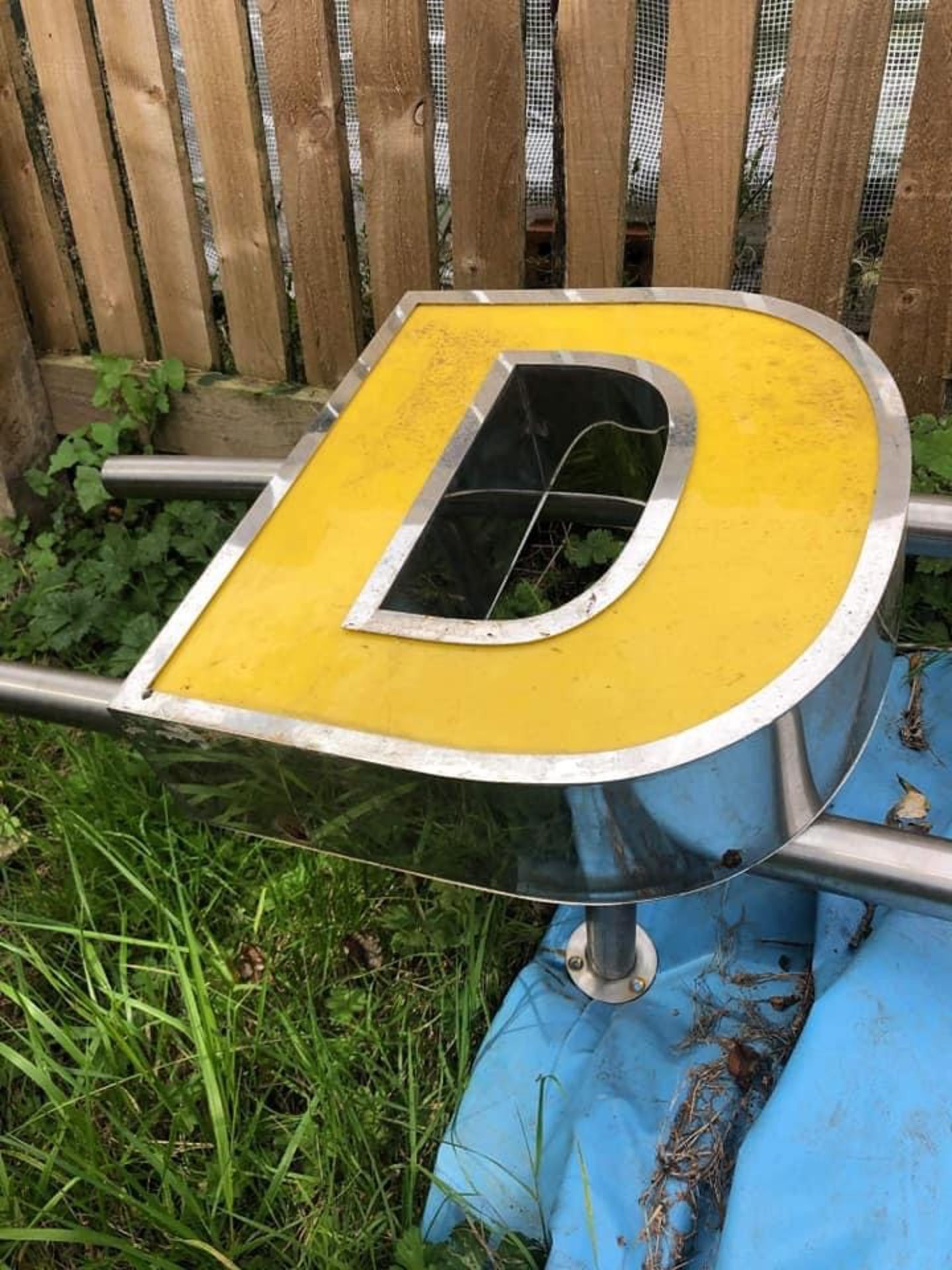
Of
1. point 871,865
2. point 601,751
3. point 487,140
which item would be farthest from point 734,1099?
point 487,140

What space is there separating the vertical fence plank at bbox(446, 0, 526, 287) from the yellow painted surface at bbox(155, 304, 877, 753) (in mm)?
809

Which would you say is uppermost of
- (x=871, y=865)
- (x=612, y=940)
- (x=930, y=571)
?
(x=871, y=865)

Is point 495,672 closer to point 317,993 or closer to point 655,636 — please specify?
point 655,636

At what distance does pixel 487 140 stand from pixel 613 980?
1.54 metres

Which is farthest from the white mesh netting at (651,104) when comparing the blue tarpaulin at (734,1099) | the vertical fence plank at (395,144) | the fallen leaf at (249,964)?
the fallen leaf at (249,964)

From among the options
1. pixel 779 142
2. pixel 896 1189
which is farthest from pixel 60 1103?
pixel 779 142

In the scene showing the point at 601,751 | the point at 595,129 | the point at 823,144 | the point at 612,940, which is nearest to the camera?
the point at 601,751

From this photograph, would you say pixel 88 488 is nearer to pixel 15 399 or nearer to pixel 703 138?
pixel 15 399

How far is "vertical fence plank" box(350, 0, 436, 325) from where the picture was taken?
80.7 inches

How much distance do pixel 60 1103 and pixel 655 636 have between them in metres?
1.16

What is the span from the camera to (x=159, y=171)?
95.7 inches

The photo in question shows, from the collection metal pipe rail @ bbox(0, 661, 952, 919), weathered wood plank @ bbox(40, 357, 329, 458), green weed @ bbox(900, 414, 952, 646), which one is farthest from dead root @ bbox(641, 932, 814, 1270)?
weathered wood plank @ bbox(40, 357, 329, 458)

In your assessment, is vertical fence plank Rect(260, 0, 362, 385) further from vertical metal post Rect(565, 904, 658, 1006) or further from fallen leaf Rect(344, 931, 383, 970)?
vertical metal post Rect(565, 904, 658, 1006)

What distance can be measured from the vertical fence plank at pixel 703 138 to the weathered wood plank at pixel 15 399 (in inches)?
60.3
